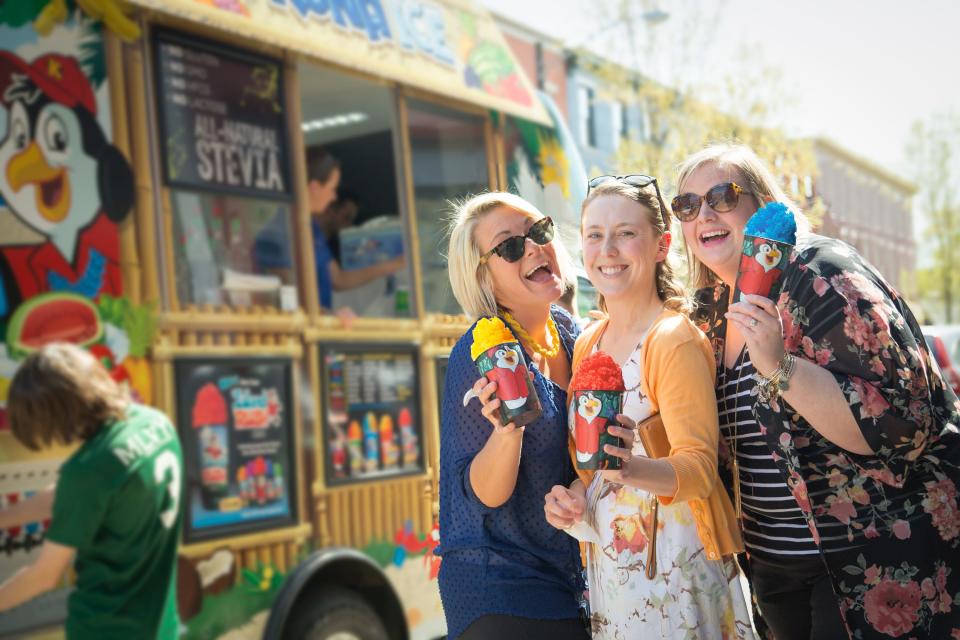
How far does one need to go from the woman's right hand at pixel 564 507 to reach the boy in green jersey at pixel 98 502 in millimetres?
1701

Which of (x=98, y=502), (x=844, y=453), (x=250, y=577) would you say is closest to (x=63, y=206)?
(x=98, y=502)

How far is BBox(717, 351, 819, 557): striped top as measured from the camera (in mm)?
2115

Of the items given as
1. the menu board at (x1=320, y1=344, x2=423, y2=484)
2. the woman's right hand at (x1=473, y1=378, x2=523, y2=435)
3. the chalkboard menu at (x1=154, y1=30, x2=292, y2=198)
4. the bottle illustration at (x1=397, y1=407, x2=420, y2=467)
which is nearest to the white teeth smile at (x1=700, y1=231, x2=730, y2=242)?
the woman's right hand at (x1=473, y1=378, x2=523, y2=435)

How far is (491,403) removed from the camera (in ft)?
6.41

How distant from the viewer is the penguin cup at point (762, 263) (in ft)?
6.31

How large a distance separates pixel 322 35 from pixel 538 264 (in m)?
2.30

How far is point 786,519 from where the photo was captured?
6.99ft

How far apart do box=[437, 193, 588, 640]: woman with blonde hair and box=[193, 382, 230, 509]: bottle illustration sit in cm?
171

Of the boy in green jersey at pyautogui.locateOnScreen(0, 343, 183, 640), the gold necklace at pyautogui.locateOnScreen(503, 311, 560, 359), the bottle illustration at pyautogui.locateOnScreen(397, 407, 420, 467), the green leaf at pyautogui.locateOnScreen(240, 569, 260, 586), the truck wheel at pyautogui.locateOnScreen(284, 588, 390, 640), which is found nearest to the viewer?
the gold necklace at pyautogui.locateOnScreen(503, 311, 560, 359)

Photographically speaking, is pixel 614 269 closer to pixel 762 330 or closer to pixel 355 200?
pixel 762 330

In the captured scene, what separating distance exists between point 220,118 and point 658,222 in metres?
2.38

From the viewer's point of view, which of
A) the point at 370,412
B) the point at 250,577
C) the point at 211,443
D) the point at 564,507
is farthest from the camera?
the point at 370,412

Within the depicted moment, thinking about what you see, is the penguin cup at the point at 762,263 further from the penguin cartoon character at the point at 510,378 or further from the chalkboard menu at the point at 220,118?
the chalkboard menu at the point at 220,118

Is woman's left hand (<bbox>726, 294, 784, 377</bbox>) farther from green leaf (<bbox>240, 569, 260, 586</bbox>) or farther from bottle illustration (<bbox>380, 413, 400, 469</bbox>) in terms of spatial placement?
bottle illustration (<bbox>380, 413, 400, 469</bbox>)
